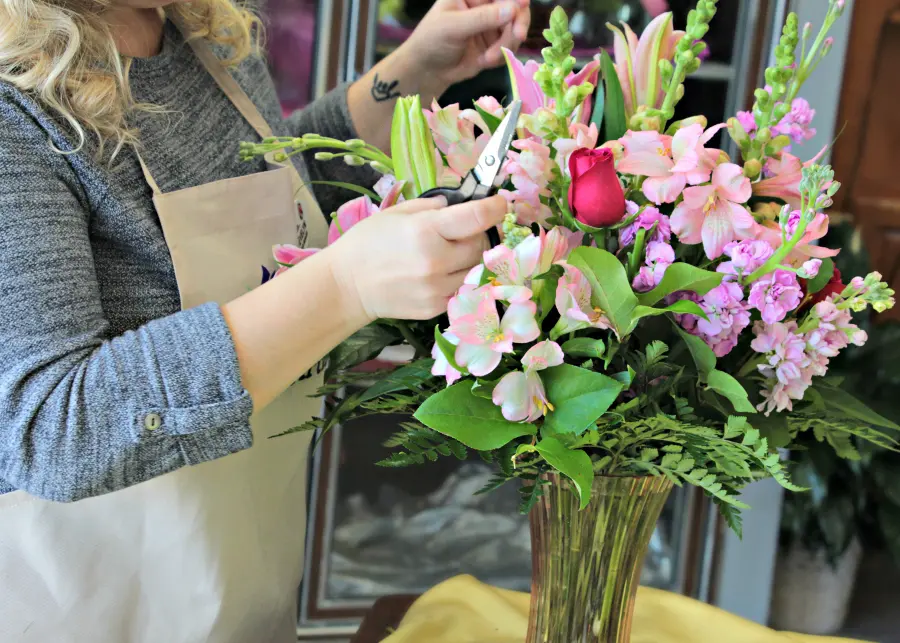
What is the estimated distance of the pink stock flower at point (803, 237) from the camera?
1.76ft

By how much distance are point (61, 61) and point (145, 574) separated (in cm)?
48

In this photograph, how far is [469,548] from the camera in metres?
1.93

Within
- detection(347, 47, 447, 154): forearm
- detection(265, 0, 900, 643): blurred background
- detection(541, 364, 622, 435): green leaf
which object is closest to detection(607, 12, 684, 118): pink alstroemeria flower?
detection(541, 364, 622, 435): green leaf

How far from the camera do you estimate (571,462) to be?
52 cm

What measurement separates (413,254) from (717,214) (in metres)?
0.21

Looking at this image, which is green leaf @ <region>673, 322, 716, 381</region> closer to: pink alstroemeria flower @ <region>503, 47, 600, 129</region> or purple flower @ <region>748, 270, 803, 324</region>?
purple flower @ <region>748, 270, 803, 324</region>

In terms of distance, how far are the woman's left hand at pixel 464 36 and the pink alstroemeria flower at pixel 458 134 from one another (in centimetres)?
33

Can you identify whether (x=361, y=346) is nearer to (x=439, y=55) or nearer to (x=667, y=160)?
(x=667, y=160)

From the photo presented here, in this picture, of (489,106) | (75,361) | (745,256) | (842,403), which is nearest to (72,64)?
(75,361)

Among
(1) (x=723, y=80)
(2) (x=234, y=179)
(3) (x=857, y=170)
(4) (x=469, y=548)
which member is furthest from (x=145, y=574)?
(3) (x=857, y=170)

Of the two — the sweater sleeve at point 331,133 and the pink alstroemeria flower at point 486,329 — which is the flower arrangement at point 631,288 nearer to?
the pink alstroemeria flower at point 486,329

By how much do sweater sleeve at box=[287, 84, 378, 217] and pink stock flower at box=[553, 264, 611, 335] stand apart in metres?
0.59

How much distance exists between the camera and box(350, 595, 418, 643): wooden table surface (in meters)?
0.92

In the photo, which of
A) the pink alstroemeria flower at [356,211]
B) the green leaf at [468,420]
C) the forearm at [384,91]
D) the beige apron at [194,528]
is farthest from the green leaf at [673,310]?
the forearm at [384,91]
